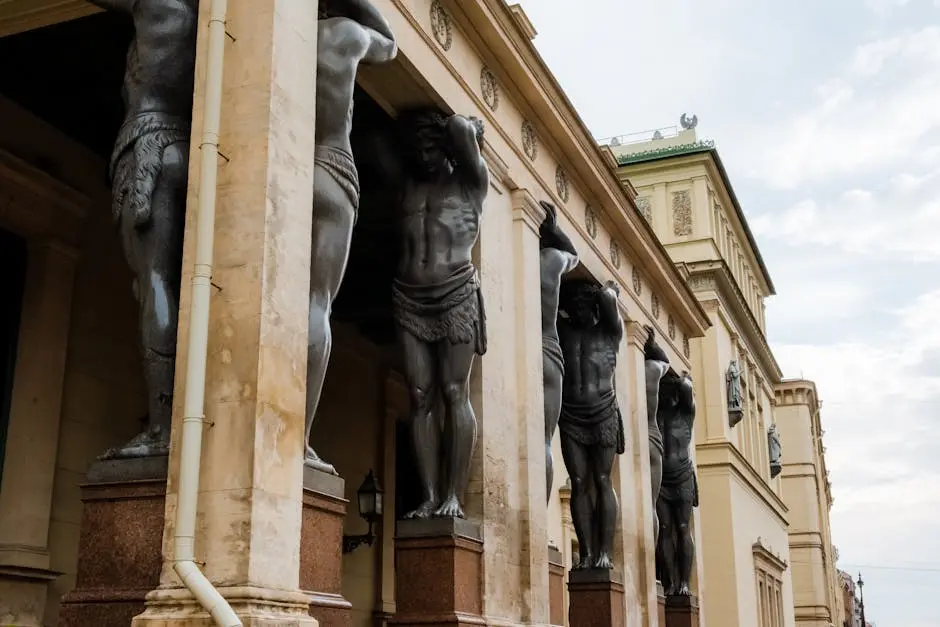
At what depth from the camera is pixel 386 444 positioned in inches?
675

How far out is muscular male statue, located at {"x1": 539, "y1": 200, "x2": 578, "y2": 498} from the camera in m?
13.4

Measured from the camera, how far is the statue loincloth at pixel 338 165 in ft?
27.0

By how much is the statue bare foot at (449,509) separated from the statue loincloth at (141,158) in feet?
13.3

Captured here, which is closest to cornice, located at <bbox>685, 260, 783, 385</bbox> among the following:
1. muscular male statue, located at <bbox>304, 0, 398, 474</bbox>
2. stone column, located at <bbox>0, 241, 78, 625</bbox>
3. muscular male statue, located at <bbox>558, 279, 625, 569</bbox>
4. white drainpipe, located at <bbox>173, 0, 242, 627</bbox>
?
muscular male statue, located at <bbox>558, 279, 625, 569</bbox>

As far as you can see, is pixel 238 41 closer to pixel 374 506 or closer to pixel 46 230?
pixel 46 230

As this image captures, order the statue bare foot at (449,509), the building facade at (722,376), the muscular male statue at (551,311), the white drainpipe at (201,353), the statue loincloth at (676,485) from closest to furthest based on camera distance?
1. the white drainpipe at (201,353)
2. the statue bare foot at (449,509)
3. the muscular male statue at (551,311)
4. the statue loincloth at (676,485)
5. the building facade at (722,376)

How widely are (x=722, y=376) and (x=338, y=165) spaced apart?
2358cm

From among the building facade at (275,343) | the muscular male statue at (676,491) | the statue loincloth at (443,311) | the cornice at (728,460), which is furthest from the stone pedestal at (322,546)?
the cornice at (728,460)

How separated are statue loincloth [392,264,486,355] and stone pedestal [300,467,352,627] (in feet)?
8.97

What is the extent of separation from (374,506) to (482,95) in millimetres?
5175

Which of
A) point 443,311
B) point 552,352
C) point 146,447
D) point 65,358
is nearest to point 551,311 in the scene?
point 552,352

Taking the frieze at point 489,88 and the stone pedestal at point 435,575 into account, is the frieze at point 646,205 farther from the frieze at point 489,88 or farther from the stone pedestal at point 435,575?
the stone pedestal at point 435,575

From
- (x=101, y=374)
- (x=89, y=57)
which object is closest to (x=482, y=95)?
(x=89, y=57)

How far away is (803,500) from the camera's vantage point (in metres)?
52.8
